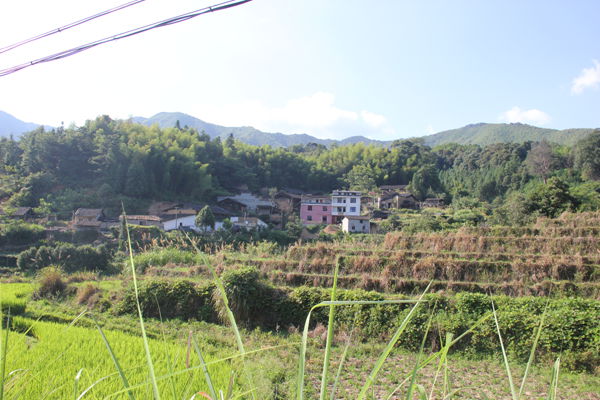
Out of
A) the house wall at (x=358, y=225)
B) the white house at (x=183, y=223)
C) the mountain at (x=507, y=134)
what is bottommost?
the house wall at (x=358, y=225)

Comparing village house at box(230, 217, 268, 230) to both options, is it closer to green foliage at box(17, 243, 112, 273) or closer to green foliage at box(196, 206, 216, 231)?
green foliage at box(196, 206, 216, 231)

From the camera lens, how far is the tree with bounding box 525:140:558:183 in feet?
129

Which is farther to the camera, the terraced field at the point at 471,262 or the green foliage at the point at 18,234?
the green foliage at the point at 18,234

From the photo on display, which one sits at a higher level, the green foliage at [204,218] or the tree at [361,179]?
the tree at [361,179]

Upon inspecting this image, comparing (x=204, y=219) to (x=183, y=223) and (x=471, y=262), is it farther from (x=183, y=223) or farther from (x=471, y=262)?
(x=471, y=262)

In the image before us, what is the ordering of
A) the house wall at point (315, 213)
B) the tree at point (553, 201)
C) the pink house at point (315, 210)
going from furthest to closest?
the pink house at point (315, 210), the house wall at point (315, 213), the tree at point (553, 201)

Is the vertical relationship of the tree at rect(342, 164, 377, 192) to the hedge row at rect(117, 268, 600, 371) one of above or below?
above

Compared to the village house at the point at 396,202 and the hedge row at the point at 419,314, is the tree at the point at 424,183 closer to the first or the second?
the village house at the point at 396,202

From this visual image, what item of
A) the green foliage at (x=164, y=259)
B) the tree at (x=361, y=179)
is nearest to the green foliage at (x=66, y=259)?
the green foliage at (x=164, y=259)

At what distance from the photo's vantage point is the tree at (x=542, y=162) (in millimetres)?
39219

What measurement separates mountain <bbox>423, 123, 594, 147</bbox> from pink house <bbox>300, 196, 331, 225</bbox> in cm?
5599

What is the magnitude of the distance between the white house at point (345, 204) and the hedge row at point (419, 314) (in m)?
24.1

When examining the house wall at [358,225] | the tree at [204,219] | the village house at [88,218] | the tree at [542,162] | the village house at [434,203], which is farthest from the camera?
the tree at [542,162]

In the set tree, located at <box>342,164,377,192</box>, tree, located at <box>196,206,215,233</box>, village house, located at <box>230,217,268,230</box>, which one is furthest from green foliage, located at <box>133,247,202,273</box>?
tree, located at <box>342,164,377,192</box>
